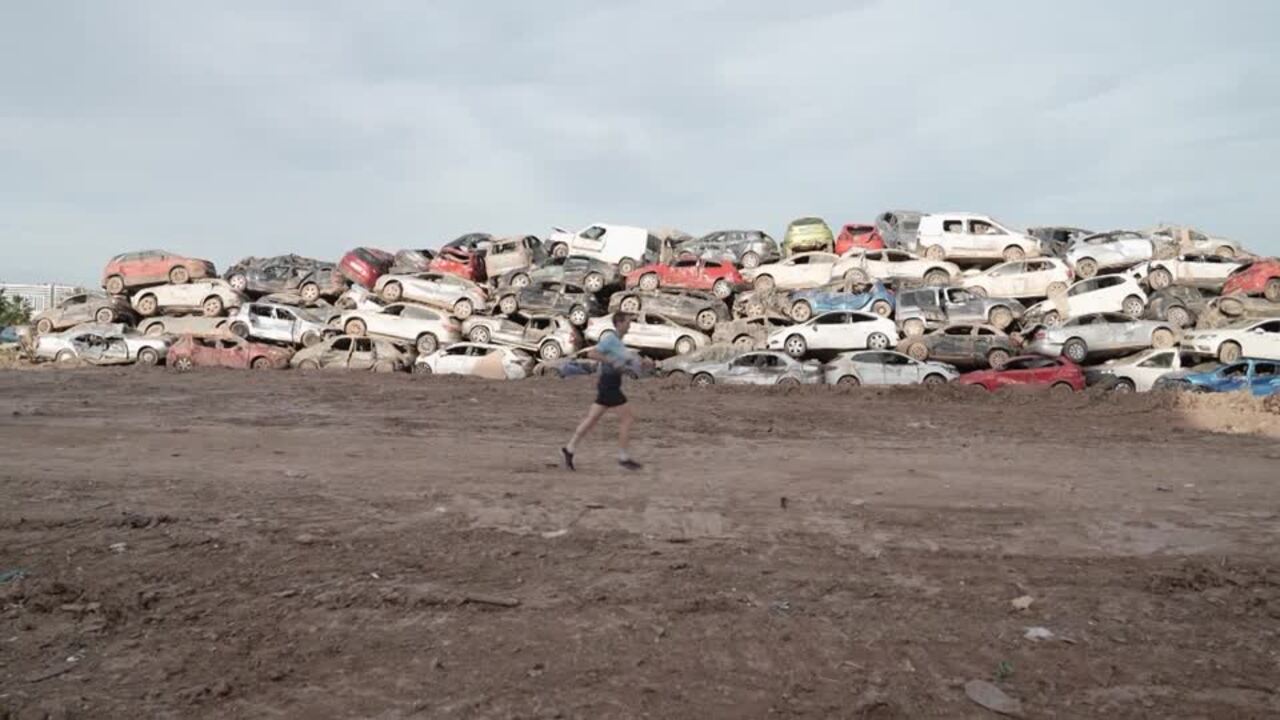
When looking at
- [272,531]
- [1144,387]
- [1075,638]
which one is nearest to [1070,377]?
[1144,387]

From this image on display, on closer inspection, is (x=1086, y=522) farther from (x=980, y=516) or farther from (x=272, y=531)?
(x=272, y=531)

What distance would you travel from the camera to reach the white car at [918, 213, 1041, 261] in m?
28.5

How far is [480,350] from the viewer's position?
23.3 meters

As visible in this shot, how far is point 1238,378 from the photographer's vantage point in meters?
18.4

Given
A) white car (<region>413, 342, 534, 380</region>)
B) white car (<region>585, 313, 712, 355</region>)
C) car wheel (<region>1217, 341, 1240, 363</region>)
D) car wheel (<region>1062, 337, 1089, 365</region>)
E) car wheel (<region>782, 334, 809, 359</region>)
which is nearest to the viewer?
car wheel (<region>1217, 341, 1240, 363</region>)

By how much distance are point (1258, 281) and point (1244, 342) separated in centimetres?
433

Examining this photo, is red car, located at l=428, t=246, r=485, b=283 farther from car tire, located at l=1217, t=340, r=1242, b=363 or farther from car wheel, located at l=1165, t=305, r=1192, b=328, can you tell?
car tire, located at l=1217, t=340, r=1242, b=363

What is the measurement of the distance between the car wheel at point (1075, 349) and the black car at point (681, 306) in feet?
30.1

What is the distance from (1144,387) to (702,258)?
13.0m

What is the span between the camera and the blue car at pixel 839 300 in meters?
23.9

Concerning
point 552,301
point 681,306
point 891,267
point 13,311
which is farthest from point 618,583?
point 13,311

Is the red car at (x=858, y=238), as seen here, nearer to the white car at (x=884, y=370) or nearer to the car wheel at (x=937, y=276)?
the car wheel at (x=937, y=276)

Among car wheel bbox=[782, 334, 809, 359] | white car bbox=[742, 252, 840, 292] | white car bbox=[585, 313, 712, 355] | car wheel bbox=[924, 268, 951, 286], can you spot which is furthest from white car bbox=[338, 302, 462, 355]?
car wheel bbox=[924, 268, 951, 286]

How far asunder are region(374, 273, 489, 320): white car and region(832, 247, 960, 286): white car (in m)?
11.5
